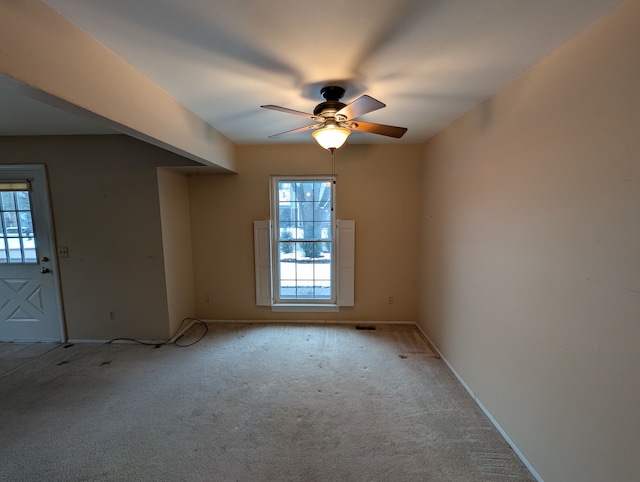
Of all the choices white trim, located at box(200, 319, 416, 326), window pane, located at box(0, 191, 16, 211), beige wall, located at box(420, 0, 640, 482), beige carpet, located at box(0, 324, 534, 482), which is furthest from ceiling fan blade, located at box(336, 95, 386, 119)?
window pane, located at box(0, 191, 16, 211)

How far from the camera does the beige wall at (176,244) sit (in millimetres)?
3107

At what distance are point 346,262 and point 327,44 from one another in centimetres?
260

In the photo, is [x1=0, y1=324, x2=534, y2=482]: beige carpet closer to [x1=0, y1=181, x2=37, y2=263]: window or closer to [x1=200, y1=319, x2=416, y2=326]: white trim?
[x1=200, y1=319, x2=416, y2=326]: white trim

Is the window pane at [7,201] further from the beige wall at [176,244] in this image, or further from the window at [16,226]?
the beige wall at [176,244]

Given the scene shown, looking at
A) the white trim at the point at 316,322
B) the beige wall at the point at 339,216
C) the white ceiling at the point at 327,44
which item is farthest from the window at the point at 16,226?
the white trim at the point at 316,322

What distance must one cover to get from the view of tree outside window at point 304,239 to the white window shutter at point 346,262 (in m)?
0.15

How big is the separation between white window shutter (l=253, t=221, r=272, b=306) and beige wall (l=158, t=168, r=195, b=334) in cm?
93

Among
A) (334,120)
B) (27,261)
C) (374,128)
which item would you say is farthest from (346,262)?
(27,261)

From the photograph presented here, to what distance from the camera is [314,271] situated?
372cm

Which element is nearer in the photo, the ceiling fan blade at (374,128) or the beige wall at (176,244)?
the ceiling fan blade at (374,128)

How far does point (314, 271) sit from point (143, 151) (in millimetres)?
2525

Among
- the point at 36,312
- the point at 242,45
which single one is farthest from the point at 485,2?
the point at 36,312

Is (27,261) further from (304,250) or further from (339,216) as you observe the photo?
(339,216)

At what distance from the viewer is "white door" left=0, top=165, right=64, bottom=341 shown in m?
2.98
